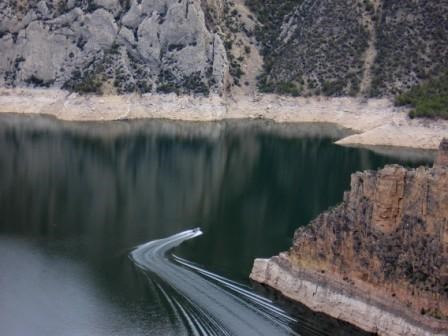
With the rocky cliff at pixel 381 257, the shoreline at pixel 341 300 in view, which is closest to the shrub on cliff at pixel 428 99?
the rocky cliff at pixel 381 257

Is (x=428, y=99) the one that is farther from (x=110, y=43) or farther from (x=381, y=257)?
(x=381, y=257)

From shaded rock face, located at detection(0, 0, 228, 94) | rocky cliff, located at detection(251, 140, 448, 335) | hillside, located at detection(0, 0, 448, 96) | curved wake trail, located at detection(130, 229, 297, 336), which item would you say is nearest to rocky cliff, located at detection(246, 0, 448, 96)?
hillside, located at detection(0, 0, 448, 96)

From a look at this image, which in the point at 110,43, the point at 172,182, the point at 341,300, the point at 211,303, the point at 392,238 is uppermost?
the point at 110,43

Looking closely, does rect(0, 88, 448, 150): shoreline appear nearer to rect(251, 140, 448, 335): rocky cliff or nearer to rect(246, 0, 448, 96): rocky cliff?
rect(246, 0, 448, 96): rocky cliff

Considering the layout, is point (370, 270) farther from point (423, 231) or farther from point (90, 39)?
point (90, 39)

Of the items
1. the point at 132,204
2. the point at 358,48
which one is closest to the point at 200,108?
the point at 358,48

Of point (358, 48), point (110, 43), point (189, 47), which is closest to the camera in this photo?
point (358, 48)
